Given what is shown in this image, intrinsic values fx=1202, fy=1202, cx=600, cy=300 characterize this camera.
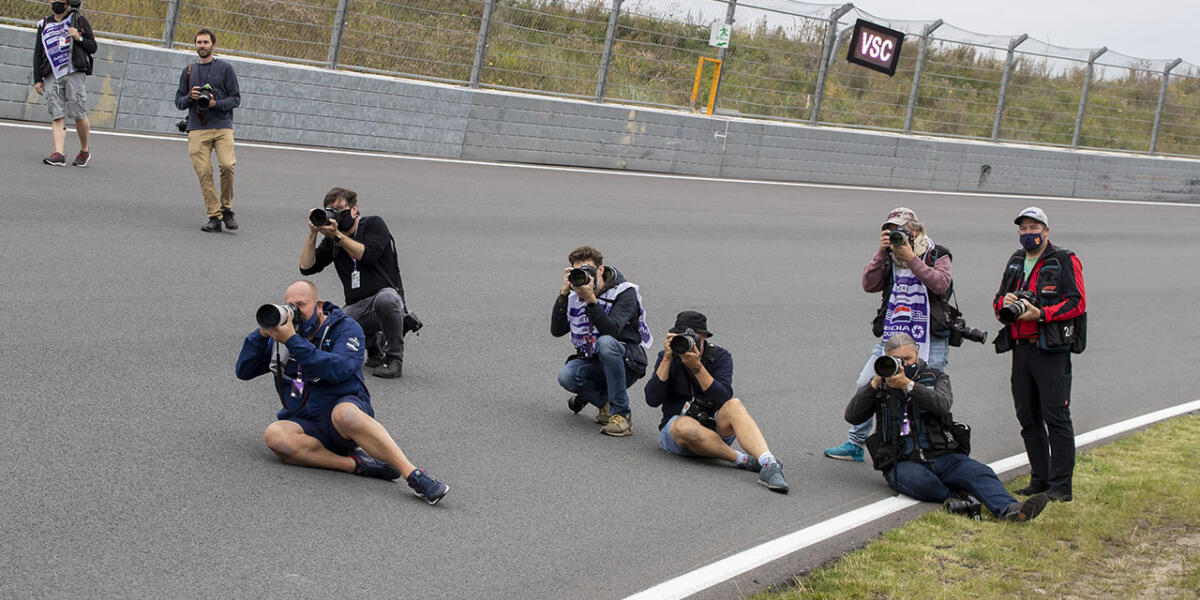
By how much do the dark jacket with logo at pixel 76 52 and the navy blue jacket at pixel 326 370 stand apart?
794 centimetres

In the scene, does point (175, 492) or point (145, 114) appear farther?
point (145, 114)

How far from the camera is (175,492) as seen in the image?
608 centimetres

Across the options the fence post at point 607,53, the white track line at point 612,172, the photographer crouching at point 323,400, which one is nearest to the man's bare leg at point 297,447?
the photographer crouching at point 323,400

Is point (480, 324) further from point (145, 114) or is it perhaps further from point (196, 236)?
point (145, 114)

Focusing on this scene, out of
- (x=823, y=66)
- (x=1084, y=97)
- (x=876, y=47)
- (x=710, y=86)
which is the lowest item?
(x=710, y=86)

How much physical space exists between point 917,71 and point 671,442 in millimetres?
18789

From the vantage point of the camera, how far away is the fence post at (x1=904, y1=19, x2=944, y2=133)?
81.0 feet

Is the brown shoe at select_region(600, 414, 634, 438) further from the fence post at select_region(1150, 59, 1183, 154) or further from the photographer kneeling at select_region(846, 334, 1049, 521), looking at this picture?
the fence post at select_region(1150, 59, 1183, 154)

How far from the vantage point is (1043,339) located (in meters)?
7.81

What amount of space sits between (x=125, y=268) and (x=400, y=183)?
597 cm

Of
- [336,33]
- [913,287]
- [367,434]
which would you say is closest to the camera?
[367,434]

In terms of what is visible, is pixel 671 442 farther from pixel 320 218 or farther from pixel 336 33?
pixel 336 33

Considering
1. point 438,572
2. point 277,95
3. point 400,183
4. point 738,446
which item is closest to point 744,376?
point 738,446

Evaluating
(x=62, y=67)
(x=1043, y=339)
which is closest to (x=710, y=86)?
(x=62, y=67)
